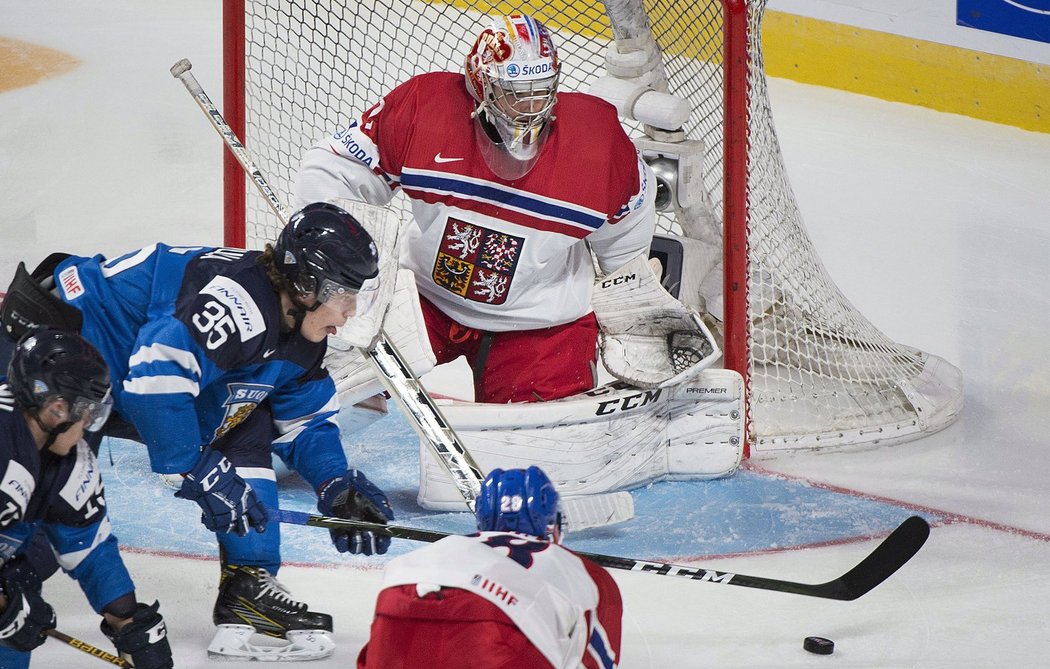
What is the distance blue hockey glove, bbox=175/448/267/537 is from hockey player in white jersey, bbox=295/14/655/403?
0.93m

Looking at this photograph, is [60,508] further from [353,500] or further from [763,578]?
[763,578]

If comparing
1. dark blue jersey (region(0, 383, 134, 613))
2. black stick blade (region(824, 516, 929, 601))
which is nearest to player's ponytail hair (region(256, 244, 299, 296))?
dark blue jersey (region(0, 383, 134, 613))

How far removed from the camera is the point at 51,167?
494cm

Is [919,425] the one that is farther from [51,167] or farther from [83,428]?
[51,167]

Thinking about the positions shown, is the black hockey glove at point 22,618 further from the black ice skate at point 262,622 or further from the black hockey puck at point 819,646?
the black hockey puck at point 819,646

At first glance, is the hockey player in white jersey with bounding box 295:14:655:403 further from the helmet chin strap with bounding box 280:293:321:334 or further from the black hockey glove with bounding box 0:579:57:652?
the black hockey glove with bounding box 0:579:57:652

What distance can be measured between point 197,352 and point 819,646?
1.25 m

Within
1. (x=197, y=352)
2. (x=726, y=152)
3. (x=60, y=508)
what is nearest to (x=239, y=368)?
(x=197, y=352)

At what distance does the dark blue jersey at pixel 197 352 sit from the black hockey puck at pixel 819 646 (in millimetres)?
925

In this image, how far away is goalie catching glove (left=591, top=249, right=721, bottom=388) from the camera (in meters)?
3.43

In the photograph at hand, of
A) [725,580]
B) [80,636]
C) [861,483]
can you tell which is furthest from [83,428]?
[861,483]

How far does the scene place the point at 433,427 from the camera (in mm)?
2826

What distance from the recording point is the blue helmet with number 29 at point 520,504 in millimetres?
1900

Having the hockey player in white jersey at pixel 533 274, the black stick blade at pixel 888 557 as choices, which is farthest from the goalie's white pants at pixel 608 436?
the black stick blade at pixel 888 557
